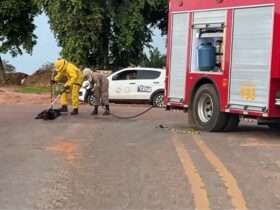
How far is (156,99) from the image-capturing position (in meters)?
29.9

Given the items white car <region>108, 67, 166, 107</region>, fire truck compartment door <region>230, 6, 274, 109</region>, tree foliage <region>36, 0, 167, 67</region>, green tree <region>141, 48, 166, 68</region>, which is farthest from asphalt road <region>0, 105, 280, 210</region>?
green tree <region>141, 48, 166, 68</region>

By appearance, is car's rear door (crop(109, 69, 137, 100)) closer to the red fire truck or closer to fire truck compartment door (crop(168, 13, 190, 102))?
the red fire truck

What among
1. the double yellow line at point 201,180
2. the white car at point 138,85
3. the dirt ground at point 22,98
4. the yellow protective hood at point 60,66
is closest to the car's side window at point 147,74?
the white car at point 138,85

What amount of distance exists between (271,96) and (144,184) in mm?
5775

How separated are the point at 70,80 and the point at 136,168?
460 inches

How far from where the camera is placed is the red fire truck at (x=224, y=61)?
1484cm

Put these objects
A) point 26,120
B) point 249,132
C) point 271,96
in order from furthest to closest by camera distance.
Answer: point 26,120, point 249,132, point 271,96

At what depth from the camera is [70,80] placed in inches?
886

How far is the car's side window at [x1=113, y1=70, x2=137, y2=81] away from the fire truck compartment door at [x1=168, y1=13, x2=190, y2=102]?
12120 mm

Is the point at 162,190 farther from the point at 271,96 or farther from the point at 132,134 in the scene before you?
the point at 132,134

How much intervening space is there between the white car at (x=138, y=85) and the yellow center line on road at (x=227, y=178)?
51.0ft

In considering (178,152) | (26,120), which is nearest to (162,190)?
(178,152)

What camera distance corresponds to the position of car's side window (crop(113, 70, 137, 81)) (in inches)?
1207

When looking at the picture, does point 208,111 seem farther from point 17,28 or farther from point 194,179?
point 17,28
